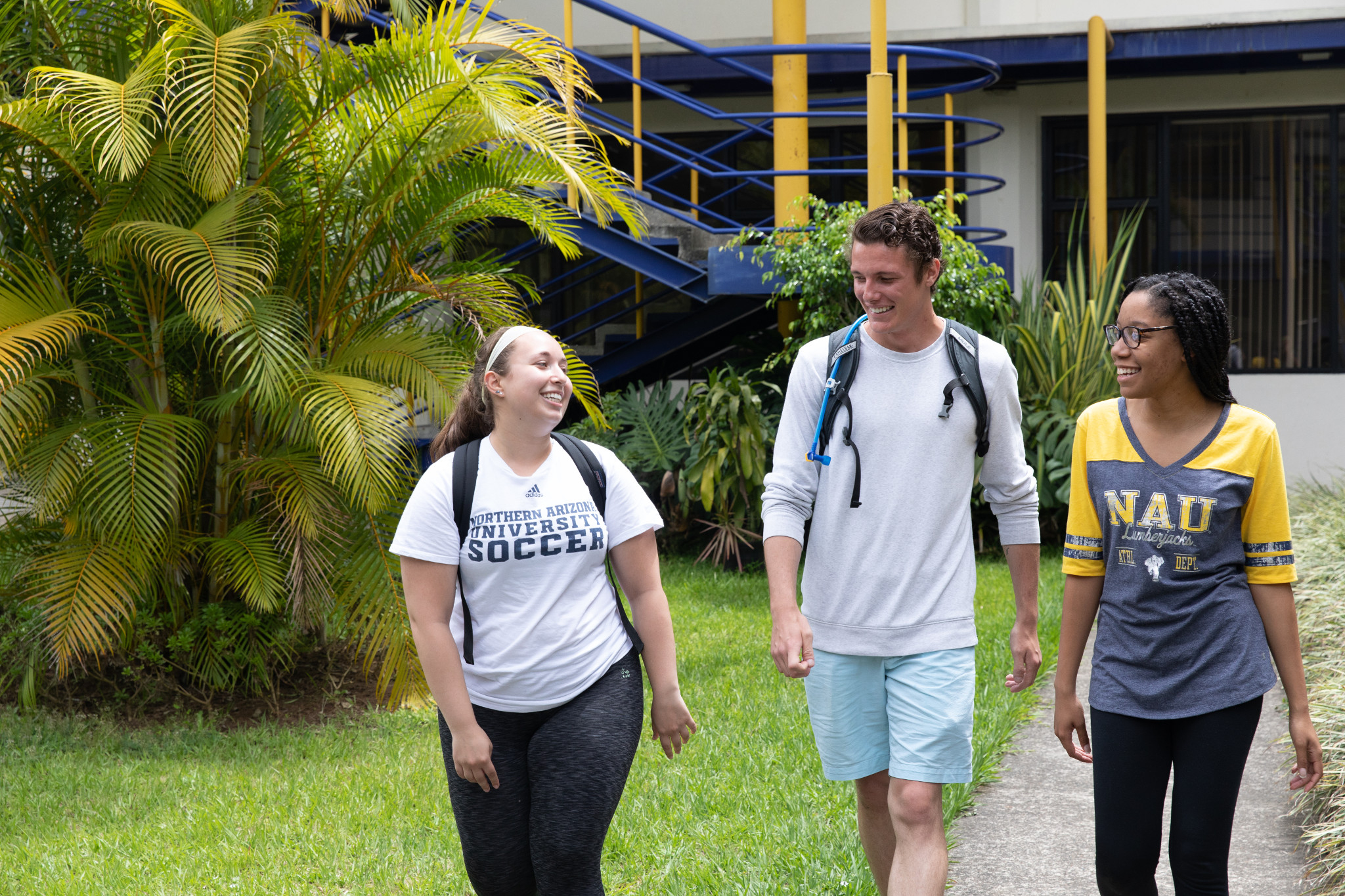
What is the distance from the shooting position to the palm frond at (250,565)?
5922mm

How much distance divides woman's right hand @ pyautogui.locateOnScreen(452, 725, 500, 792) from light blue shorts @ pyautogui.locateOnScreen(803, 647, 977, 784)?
0.86 metres

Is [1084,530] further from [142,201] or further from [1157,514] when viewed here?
[142,201]

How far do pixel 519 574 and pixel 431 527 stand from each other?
0.78 ft

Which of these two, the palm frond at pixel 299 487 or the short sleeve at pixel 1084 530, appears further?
the palm frond at pixel 299 487

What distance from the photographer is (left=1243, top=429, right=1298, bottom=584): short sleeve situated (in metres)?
2.81

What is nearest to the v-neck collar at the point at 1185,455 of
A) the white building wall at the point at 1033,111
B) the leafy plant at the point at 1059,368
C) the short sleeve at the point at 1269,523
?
the short sleeve at the point at 1269,523

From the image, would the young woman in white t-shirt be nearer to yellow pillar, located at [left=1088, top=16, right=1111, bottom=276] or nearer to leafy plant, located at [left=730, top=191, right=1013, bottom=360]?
leafy plant, located at [left=730, top=191, right=1013, bottom=360]

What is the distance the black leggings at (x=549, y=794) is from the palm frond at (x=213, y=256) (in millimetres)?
2985

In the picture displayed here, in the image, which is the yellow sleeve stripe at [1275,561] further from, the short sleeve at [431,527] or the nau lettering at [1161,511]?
the short sleeve at [431,527]

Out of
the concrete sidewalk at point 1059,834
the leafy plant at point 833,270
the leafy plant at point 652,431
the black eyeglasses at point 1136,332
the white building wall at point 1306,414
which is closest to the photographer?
the black eyeglasses at point 1136,332

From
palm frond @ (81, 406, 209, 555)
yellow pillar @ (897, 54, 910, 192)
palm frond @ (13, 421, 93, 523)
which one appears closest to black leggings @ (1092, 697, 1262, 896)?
palm frond @ (81, 406, 209, 555)

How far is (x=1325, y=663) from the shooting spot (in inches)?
214

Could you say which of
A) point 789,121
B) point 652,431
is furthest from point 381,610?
point 789,121

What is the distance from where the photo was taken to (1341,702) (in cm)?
461
